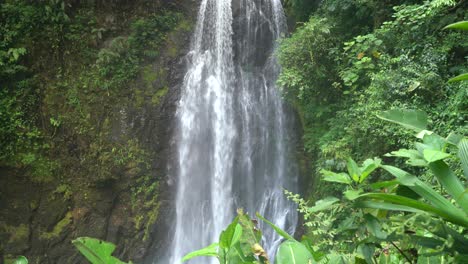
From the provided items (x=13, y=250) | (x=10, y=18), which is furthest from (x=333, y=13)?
(x=13, y=250)

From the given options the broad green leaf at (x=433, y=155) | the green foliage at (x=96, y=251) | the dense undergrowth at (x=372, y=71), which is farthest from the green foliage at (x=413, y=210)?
the dense undergrowth at (x=372, y=71)

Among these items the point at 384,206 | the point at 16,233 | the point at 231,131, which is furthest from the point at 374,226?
the point at 16,233

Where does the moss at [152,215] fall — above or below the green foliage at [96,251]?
below

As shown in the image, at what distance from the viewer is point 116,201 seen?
821cm

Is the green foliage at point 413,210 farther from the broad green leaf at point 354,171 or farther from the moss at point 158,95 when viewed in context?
the moss at point 158,95

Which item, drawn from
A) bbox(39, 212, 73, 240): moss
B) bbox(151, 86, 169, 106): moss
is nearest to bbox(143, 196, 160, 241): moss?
bbox(39, 212, 73, 240): moss

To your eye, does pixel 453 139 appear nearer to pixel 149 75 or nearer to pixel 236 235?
pixel 236 235

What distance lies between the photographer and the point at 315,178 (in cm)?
707

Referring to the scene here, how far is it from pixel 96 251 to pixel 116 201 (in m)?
7.82

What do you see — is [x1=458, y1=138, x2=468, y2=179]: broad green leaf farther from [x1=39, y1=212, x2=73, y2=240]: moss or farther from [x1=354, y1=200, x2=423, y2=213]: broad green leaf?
[x1=39, y1=212, x2=73, y2=240]: moss

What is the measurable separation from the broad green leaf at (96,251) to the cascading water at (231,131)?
6.76 m

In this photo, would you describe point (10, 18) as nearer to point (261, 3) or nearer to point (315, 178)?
point (261, 3)

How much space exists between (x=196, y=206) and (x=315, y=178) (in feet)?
9.69

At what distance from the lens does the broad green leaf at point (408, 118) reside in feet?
4.12
